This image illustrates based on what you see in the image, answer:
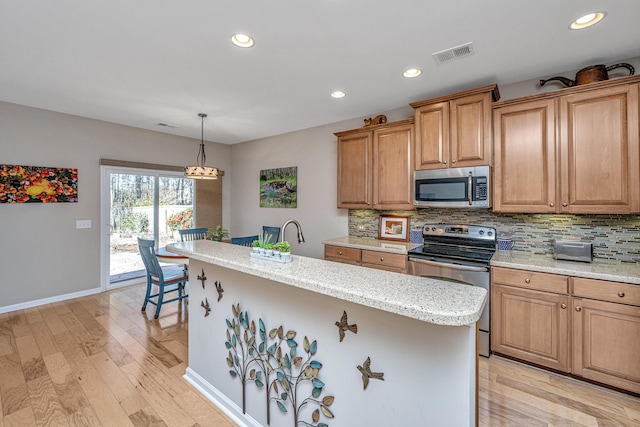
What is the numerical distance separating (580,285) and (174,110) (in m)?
4.59

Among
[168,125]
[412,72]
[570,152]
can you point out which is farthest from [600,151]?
[168,125]

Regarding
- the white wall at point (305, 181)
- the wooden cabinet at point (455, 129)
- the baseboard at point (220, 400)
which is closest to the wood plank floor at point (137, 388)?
the baseboard at point (220, 400)

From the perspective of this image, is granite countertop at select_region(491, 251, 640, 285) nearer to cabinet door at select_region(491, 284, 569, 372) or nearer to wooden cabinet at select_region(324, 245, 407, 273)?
cabinet door at select_region(491, 284, 569, 372)

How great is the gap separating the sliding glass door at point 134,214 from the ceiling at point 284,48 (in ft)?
4.64

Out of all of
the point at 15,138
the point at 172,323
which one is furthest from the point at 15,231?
the point at 172,323

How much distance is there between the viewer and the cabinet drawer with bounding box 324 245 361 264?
338 centimetres

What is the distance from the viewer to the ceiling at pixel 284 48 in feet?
6.01

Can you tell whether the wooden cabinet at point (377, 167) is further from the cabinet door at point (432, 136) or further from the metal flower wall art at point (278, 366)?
the metal flower wall art at point (278, 366)

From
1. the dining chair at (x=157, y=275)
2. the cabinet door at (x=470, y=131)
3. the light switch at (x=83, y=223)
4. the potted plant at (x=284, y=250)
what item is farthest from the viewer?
the light switch at (x=83, y=223)

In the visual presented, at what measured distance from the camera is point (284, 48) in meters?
2.27

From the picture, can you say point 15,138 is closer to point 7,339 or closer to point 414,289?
point 7,339

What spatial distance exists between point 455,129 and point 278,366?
268 cm

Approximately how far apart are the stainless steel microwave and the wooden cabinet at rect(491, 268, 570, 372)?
2.33 feet

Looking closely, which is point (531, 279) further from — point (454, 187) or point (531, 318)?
point (454, 187)
